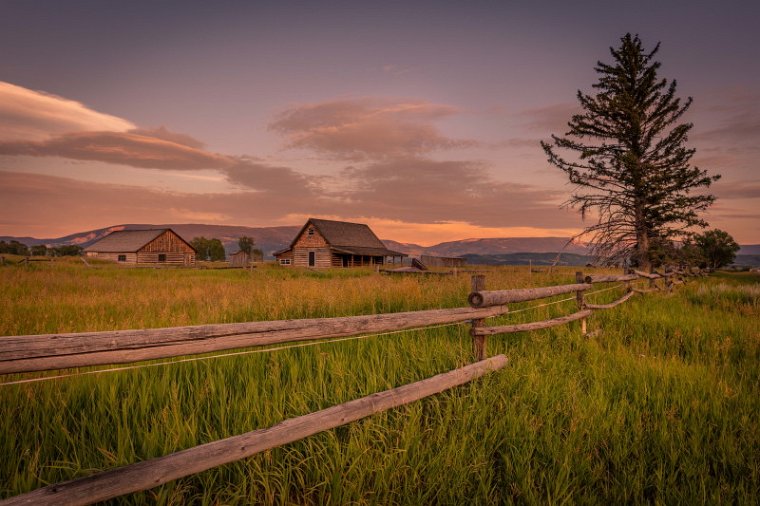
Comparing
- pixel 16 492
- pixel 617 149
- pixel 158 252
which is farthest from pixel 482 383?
pixel 158 252

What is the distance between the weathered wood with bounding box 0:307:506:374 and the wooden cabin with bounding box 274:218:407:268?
4102 cm

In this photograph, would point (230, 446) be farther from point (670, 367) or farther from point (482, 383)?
point (670, 367)

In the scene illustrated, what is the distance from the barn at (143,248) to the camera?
59.3 meters

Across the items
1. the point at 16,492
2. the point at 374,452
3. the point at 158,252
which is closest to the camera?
the point at 16,492

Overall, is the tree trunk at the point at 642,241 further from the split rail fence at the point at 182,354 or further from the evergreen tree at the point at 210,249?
the evergreen tree at the point at 210,249

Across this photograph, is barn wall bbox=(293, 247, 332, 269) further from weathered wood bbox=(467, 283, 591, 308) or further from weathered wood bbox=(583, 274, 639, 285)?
weathered wood bbox=(467, 283, 591, 308)

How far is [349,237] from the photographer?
49219mm

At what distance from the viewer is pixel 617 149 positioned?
21016 millimetres

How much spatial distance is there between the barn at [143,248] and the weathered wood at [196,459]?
207 ft

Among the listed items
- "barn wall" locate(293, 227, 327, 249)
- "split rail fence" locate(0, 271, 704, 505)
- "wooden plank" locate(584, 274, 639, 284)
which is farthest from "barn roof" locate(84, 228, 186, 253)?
"split rail fence" locate(0, 271, 704, 505)

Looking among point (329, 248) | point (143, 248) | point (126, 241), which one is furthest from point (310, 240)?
point (126, 241)

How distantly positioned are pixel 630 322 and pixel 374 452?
824 cm

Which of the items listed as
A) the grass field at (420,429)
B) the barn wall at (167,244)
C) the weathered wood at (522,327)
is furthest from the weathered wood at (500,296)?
the barn wall at (167,244)

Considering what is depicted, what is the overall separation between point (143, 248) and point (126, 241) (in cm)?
556
